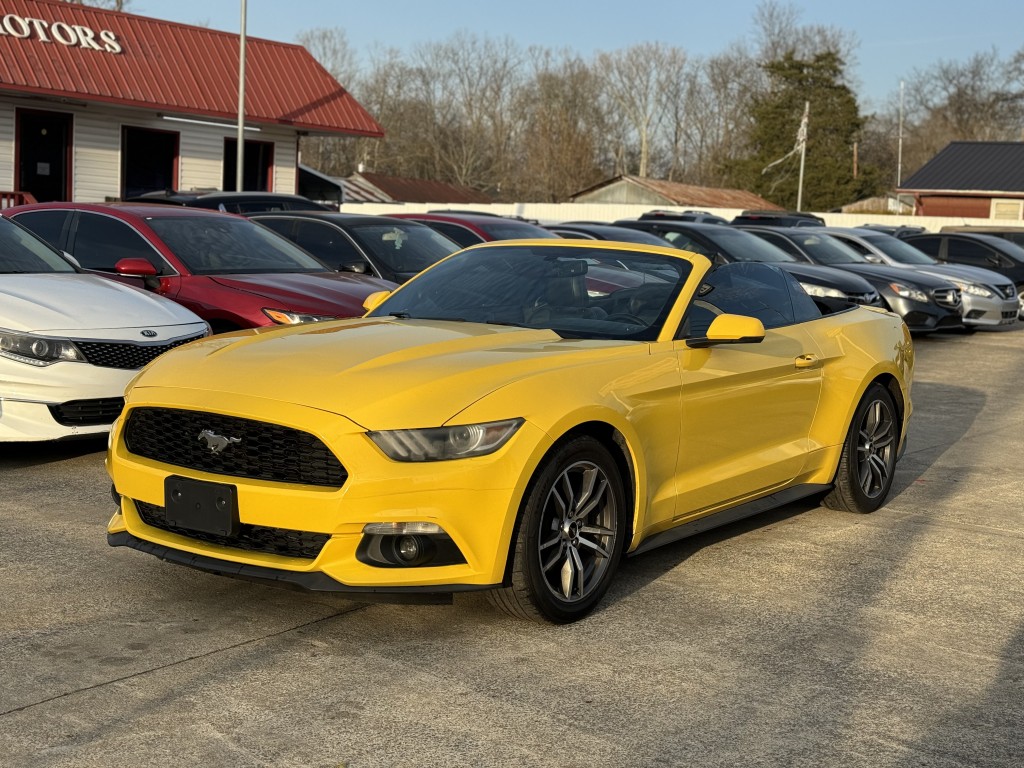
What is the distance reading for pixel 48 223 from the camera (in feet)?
34.4

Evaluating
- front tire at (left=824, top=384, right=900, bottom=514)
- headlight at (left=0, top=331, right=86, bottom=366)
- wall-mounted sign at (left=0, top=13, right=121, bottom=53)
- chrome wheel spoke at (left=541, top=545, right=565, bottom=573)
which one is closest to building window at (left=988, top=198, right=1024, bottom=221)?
wall-mounted sign at (left=0, top=13, right=121, bottom=53)

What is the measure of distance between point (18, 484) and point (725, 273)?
13.3 feet

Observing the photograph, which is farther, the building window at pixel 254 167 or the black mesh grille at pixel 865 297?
the building window at pixel 254 167

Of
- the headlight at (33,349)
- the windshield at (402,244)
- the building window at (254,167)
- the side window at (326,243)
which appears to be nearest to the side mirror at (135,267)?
the headlight at (33,349)

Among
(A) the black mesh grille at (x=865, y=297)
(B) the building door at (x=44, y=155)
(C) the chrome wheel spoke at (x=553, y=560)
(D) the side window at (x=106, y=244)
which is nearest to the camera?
(C) the chrome wheel spoke at (x=553, y=560)

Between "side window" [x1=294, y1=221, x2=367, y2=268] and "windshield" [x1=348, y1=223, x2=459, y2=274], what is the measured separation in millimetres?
118

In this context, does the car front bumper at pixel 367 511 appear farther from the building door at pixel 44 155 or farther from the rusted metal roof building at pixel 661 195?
the rusted metal roof building at pixel 661 195

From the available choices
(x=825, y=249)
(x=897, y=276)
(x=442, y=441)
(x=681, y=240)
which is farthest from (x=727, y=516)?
(x=825, y=249)

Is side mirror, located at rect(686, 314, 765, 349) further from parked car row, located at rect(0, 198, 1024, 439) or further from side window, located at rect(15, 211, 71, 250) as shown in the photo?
side window, located at rect(15, 211, 71, 250)

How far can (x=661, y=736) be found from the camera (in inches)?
157

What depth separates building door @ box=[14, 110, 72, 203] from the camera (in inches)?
1002

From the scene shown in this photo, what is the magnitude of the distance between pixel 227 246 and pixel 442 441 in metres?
6.27

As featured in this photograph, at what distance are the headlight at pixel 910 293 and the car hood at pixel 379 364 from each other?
13.0 meters

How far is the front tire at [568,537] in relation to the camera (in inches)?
189
